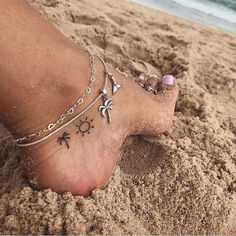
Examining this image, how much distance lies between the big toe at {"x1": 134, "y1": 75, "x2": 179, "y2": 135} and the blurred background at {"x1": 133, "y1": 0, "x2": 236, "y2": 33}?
5.19 ft

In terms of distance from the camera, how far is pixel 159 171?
1.60 metres

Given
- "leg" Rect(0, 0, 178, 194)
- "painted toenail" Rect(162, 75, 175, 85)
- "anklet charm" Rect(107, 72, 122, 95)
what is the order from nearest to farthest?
"leg" Rect(0, 0, 178, 194) < "anklet charm" Rect(107, 72, 122, 95) < "painted toenail" Rect(162, 75, 175, 85)

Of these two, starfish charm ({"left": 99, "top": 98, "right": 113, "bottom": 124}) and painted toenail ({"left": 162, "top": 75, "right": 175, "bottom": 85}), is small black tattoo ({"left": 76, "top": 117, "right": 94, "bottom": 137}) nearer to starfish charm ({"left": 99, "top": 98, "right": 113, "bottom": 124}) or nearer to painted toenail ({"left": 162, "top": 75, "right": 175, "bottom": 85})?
starfish charm ({"left": 99, "top": 98, "right": 113, "bottom": 124})

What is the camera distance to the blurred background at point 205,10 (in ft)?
11.1

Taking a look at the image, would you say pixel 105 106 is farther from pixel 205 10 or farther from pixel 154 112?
pixel 205 10

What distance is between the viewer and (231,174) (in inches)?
64.3

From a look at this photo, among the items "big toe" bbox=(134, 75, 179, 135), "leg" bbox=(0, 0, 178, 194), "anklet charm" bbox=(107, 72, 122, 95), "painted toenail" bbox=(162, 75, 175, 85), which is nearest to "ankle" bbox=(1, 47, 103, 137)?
"leg" bbox=(0, 0, 178, 194)

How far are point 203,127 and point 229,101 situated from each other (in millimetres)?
365

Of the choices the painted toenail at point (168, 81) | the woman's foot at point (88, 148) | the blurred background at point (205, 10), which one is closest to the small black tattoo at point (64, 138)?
the woman's foot at point (88, 148)

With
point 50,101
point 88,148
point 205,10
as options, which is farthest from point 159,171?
point 205,10

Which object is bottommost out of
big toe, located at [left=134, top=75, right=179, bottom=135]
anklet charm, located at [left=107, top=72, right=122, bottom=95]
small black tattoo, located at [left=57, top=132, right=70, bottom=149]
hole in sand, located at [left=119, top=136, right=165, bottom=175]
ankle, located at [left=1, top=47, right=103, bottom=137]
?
hole in sand, located at [left=119, top=136, right=165, bottom=175]

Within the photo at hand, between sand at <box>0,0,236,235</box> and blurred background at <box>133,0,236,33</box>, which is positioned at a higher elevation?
sand at <box>0,0,236,235</box>

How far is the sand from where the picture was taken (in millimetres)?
1381

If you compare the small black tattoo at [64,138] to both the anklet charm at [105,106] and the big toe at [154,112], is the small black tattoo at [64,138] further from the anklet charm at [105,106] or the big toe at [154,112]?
the big toe at [154,112]
